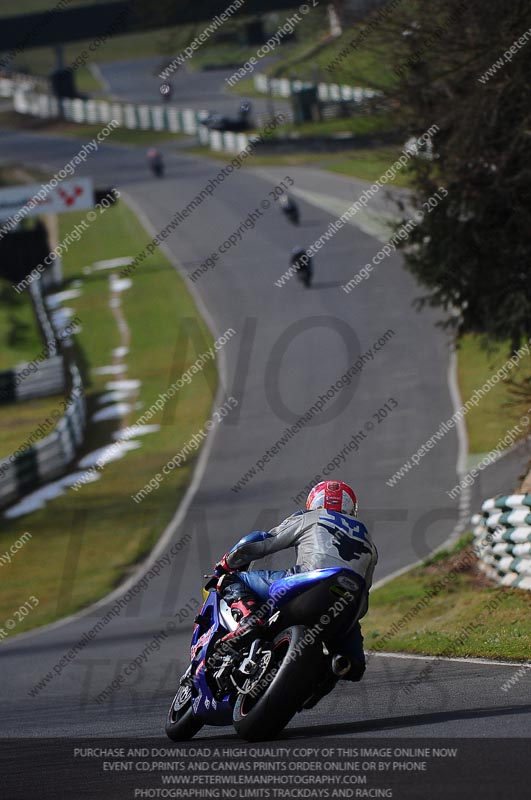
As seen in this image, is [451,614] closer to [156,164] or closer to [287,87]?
[156,164]

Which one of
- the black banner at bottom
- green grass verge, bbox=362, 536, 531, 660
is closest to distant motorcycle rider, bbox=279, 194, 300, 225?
green grass verge, bbox=362, 536, 531, 660

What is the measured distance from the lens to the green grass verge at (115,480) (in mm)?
20609

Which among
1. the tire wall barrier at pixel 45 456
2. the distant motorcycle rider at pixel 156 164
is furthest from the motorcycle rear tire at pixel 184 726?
the distant motorcycle rider at pixel 156 164

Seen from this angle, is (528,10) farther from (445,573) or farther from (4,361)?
(4,361)

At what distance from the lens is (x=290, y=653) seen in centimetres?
673

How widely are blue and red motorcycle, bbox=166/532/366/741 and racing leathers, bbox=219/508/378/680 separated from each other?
0.30 ft

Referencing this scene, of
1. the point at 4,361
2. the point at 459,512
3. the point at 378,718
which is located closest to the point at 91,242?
the point at 4,361

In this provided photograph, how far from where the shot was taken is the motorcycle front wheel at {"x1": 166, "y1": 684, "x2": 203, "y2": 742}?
24.5 ft

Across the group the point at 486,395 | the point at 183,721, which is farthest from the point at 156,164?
the point at 183,721

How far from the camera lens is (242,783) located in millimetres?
5789

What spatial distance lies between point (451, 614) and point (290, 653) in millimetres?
6307

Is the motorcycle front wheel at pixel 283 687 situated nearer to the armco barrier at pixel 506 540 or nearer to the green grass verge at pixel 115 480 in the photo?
the armco barrier at pixel 506 540

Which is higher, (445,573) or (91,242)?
(445,573)

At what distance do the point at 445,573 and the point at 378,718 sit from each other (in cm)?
804
